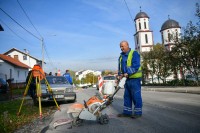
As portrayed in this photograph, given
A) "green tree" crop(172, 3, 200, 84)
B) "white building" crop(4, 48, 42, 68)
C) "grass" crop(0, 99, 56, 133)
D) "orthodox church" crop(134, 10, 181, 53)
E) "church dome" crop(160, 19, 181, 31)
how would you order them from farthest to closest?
"orthodox church" crop(134, 10, 181, 53)
"church dome" crop(160, 19, 181, 31)
"white building" crop(4, 48, 42, 68)
"green tree" crop(172, 3, 200, 84)
"grass" crop(0, 99, 56, 133)

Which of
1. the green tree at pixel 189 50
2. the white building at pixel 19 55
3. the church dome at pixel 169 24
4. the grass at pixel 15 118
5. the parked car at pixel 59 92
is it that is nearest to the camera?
the grass at pixel 15 118

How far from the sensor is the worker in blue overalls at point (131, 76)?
663 centimetres

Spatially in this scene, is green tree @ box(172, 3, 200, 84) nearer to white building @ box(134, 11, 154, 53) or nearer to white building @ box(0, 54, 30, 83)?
white building @ box(0, 54, 30, 83)

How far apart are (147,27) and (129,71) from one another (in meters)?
81.4

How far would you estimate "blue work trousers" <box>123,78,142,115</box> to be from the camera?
6.61 m

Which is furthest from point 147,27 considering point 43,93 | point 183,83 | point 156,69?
point 43,93

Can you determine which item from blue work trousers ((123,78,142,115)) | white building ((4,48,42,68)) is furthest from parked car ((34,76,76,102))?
white building ((4,48,42,68))

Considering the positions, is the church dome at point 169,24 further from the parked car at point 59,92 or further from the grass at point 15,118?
the grass at point 15,118

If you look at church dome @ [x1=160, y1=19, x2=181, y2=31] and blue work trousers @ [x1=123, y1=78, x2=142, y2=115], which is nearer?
blue work trousers @ [x1=123, y1=78, x2=142, y2=115]

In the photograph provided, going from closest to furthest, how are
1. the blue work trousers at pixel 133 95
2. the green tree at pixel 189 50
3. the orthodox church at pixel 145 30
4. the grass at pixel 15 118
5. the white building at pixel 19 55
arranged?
the grass at pixel 15 118
the blue work trousers at pixel 133 95
the green tree at pixel 189 50
the white building at pixel 19 55
the orthodox church at pixel 145 30

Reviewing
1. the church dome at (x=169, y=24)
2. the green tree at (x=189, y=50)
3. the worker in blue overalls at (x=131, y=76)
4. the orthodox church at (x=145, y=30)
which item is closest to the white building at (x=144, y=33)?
the orthodox church at (x=145, y=30)

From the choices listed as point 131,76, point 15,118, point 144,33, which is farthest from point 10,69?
point 144,33

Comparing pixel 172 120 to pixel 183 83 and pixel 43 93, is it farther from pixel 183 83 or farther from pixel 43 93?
pixel 183 83

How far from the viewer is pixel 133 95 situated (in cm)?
668
